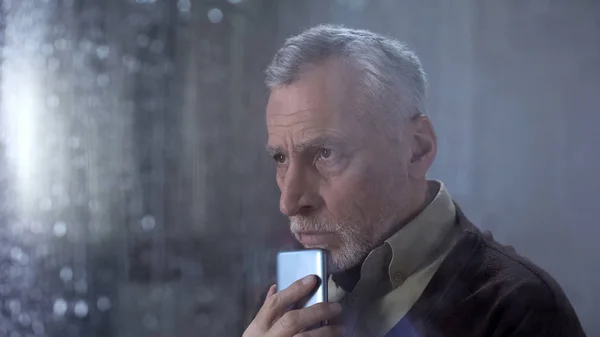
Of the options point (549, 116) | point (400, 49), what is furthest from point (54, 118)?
point (549, 116)

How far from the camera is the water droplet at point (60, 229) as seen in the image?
610mm

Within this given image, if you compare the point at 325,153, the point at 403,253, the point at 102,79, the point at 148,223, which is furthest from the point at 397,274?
the point at 102,79

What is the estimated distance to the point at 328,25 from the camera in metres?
0.52

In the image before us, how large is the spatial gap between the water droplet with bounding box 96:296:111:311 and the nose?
213 millimetres

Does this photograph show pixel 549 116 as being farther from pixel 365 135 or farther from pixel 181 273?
pixel 181 273

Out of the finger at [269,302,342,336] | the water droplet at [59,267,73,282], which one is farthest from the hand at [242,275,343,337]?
the water droplet at [59,267,73,282]

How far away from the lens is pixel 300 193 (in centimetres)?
51

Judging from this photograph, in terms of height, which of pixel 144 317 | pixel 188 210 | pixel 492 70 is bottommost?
pixel 144 317

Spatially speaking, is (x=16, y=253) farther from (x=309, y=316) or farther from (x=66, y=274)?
(x=309, y=316)

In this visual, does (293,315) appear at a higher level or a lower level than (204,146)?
lower

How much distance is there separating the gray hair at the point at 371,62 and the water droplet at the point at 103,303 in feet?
0.89

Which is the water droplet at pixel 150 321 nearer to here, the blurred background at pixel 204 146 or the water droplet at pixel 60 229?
the blurred background at pixel 204 146

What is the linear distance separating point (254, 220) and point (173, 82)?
152mm

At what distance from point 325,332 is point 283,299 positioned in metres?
0.04
